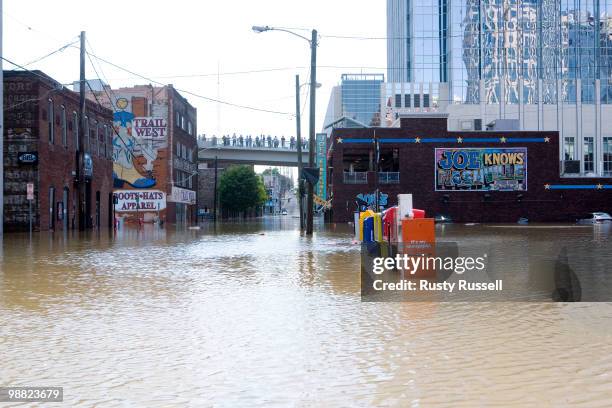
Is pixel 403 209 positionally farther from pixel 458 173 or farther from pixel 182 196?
pixel 182 196

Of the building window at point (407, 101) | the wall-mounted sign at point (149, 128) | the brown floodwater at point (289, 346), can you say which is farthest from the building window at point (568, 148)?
the brown floodwater at point (289, 346)

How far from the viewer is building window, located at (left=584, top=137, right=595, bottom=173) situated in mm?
97375

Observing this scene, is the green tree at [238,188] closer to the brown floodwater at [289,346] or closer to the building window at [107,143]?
the building window at [107,143]

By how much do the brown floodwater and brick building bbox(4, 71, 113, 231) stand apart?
30.2m

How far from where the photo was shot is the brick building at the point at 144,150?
70.0 meters

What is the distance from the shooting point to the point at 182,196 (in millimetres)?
80062

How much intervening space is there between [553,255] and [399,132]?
150 feet

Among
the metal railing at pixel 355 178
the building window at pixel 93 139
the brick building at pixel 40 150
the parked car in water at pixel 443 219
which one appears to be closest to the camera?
the brick building at pixel 40 150

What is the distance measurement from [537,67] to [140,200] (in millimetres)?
65823

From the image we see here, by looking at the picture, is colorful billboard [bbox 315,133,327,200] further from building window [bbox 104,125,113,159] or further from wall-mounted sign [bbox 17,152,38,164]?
wall-mounted sign [bbox 17,152,38,164]

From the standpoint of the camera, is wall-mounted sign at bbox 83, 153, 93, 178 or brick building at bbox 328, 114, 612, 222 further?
brick building at bbox 328, 114, 612, 222

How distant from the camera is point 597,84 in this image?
10256 centimetres

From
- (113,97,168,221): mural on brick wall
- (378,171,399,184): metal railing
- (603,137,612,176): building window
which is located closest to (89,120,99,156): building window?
(113,97,168,221): mural on brick wall

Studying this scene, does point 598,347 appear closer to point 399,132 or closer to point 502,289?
point 502,289
